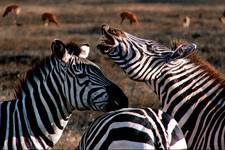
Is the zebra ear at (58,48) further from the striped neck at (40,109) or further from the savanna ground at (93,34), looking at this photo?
the savanna ground at (93,34)

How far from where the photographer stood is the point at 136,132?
4.45 meters

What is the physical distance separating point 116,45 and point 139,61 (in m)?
0.26

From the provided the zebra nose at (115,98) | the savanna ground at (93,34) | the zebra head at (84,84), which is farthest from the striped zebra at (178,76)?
the savanna ground at (93,34)

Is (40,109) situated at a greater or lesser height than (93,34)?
greater

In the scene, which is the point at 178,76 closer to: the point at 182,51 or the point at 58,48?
the point at 182,51

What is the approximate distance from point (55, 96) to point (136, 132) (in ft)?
5.36

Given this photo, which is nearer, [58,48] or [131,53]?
[58,48]

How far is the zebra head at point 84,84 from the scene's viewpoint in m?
5.80

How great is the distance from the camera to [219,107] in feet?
19.0

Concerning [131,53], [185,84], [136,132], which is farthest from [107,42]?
[136,132]

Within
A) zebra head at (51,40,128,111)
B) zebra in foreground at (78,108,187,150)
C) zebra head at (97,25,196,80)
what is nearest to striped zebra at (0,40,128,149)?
zebra head at (51,40,128,111)

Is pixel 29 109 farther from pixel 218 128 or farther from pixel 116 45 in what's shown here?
pixel 218 128

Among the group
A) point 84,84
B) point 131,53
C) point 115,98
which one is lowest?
point 115,98

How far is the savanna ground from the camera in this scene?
13688 mm
